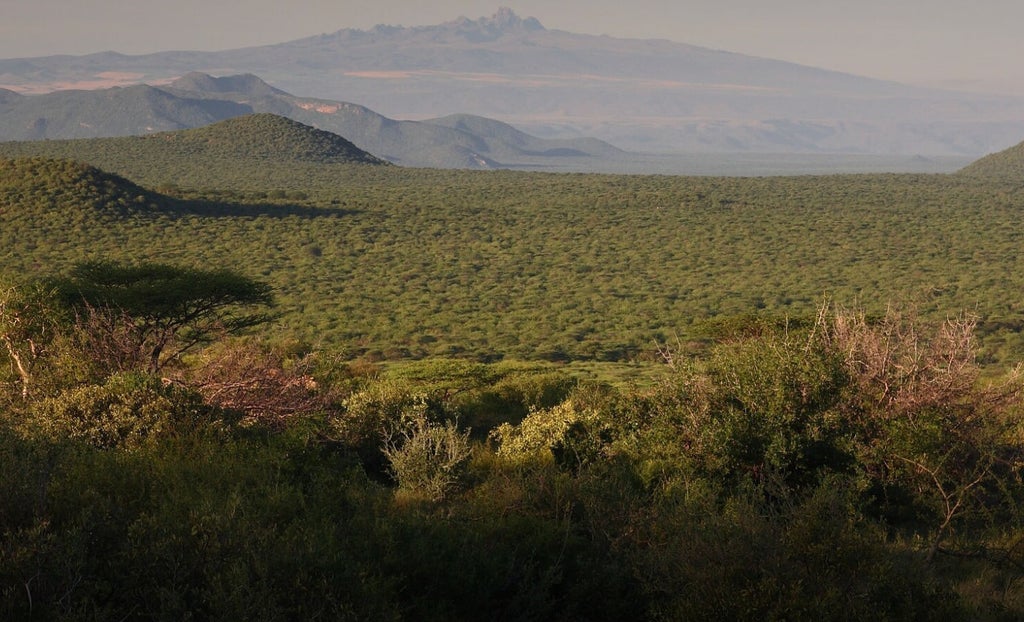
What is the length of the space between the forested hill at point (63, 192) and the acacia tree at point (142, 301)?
46919 millimetres

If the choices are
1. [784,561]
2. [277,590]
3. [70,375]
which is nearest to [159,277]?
[70,375]

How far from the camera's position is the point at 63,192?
214ft

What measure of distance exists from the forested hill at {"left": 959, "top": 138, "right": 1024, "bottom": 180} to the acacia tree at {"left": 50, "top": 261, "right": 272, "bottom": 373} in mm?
132245

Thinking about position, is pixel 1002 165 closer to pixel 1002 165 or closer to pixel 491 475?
pixel 1002 165

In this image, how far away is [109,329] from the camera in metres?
17.4

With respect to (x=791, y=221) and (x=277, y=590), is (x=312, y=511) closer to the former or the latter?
(x=277, y=590)

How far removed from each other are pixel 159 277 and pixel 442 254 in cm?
4578

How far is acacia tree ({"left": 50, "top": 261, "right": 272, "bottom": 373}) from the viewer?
57.7 ft

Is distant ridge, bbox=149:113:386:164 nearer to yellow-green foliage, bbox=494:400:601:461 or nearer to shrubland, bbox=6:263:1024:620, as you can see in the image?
shrubland, bbox=6:263:1024:620

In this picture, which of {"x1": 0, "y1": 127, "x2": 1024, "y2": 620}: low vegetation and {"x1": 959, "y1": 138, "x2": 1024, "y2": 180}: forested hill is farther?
{"x1": 959, "y1": 138, "x2": 1024, "y2": 180}: forested hill

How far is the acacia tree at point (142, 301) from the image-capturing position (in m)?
17.6

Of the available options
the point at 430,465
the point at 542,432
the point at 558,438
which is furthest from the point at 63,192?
the point at 430,465

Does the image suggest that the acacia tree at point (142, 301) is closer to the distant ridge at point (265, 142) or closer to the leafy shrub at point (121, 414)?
the leafy shrub at point (121, 414)

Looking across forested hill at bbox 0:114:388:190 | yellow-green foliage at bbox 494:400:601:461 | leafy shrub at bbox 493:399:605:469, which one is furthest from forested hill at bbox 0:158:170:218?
leafy shrub at bbox 493:399:605:469
